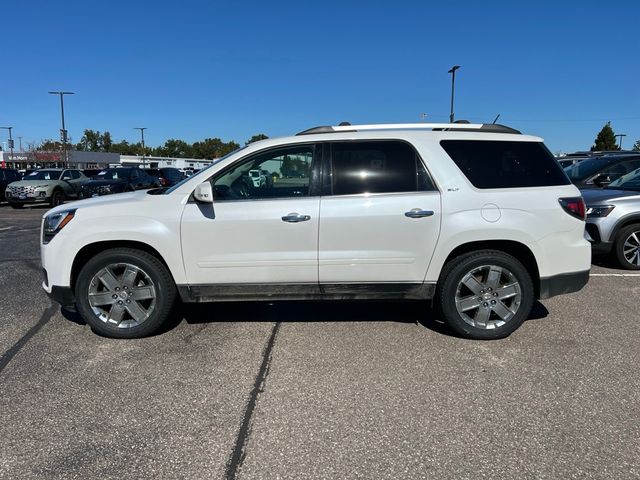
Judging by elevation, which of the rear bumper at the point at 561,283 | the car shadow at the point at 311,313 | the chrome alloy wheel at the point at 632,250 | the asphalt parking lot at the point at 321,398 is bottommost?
the asphalt parking lot at the point at 321,398

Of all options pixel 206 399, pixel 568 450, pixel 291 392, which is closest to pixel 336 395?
pixel 291 392

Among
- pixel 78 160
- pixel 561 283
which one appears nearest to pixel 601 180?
pixel 561 283

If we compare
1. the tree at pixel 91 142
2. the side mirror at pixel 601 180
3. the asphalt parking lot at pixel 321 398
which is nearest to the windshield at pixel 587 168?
the side mirror at pixel 601 180

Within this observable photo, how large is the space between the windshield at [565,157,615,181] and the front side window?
24.5 feet

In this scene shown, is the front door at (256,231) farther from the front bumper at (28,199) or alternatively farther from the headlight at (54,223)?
the front bumper at (28,199)

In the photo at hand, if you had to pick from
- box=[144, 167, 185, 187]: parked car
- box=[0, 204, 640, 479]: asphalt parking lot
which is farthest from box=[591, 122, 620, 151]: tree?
box=[0, 204, 640, 479]: asphalt parking lot

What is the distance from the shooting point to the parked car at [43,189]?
63.2ft

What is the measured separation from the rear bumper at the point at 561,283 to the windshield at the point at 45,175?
20.9 m

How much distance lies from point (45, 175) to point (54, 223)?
1872cm

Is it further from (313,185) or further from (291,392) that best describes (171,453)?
(313,185)

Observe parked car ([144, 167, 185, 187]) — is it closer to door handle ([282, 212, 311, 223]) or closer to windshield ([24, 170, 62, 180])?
windshield ([24, 170, 62, 180])

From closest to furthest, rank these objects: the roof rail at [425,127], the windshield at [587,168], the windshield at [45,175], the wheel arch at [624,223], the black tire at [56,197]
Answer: the roof rail at [425,127] → the wheel arch at [624,223] → the windshield at [587,168] → the black tire at [56,197] → the windshield at [45,175]

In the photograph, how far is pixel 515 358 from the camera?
4023 mm

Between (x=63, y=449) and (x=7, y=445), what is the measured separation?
348mm
